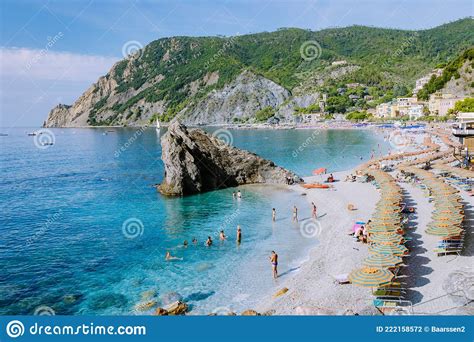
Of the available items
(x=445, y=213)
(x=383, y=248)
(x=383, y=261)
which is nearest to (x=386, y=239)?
(x=383, y=248)

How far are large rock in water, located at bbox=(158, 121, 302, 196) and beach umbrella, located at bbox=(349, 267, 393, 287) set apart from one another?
90.1 feet

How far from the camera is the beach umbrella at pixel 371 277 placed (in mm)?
15375

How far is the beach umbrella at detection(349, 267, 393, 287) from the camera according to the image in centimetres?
1538

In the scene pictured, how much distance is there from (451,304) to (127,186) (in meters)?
39.9

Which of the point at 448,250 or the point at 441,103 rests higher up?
the point at 441,103

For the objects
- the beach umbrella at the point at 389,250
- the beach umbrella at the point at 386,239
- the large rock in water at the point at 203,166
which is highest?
the large rock in water at the point at 203,166

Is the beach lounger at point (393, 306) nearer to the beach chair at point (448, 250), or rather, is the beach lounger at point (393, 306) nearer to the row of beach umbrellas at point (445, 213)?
the beach chair at point (448, 250)

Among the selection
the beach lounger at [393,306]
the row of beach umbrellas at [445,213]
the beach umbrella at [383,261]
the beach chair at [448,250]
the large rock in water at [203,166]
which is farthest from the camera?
the large rock in water at [203,166]

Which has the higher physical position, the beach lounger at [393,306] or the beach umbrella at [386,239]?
the beach umbrella at [386,239]

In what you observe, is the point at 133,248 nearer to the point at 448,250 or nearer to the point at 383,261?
the point at 383,261

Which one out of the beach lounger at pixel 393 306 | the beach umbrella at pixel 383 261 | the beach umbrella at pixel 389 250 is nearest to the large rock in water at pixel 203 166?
the beach umbrella at pixel 389 250

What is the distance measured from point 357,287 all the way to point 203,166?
2889 cm

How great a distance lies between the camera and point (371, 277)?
1560 centimetres

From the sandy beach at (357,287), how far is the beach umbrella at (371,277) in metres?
0.82
